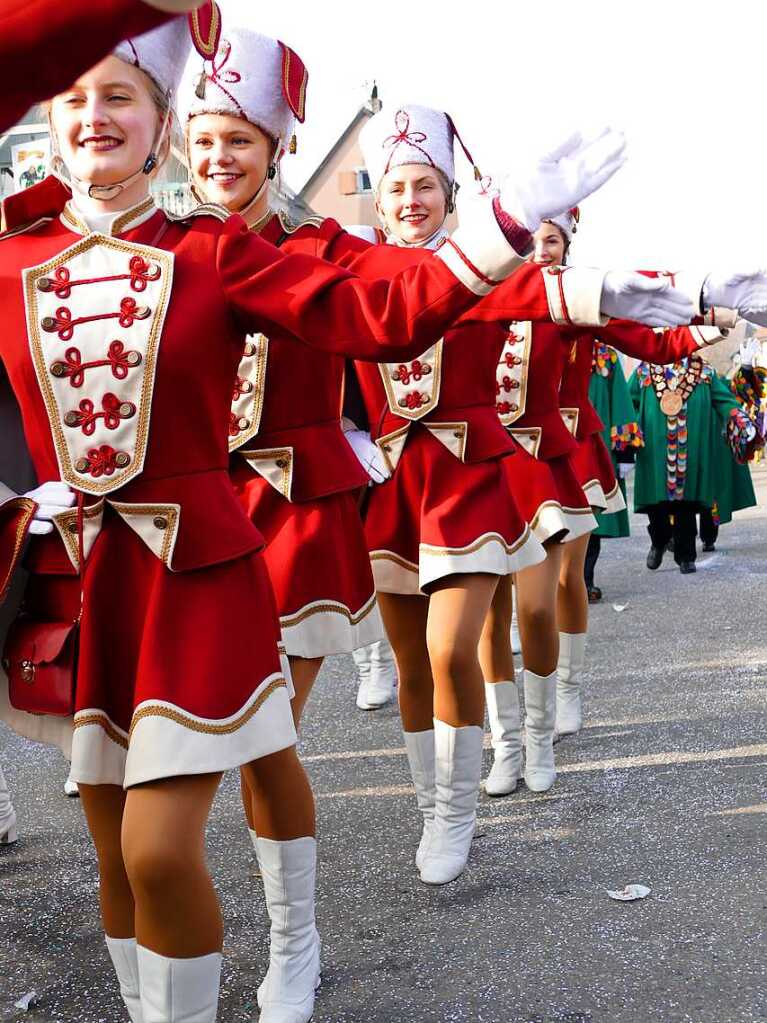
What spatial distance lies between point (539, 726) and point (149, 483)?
2.48m

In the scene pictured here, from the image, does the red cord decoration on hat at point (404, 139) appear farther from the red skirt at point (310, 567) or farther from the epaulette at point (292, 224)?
the red skirt at point (310, 567)

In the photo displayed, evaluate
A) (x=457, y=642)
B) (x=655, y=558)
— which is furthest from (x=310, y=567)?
(x=655, y=558)

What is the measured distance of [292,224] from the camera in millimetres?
3160

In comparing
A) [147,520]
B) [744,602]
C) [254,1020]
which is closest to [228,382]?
[147,520]

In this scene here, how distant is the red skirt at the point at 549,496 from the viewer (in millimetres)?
4363

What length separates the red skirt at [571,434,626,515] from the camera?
535cm

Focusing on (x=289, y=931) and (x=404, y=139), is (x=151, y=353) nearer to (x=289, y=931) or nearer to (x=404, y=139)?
(x=289, y=931)

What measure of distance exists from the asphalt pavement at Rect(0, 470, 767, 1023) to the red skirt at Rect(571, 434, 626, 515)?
87cm

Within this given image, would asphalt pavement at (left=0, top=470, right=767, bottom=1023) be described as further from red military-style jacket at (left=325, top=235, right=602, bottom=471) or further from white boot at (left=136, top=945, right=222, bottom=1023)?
red military-style jacket at (left=325, top=235, right=602, bottom=471)

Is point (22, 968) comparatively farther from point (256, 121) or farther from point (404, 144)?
point (404, 144)

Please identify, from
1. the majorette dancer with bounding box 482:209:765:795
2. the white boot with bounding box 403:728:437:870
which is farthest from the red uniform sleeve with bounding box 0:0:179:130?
the majorette dancer with bounding box 482:209:765:795

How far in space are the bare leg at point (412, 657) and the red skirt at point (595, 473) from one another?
1.69 meters

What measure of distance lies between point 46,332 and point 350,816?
7.84 feet

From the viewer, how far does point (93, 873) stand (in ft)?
12.3
